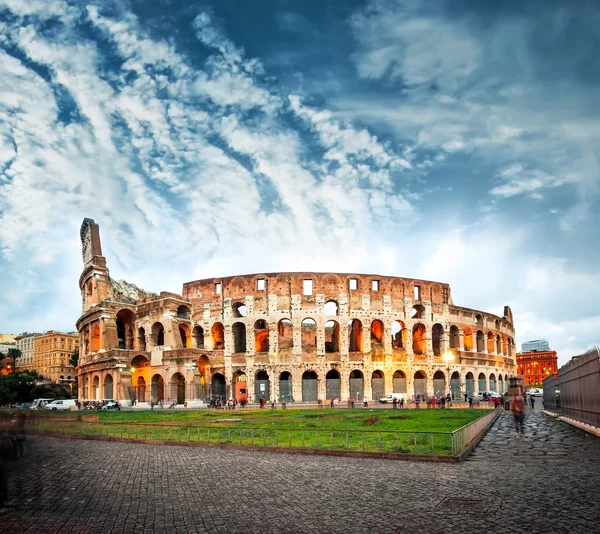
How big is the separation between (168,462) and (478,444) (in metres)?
8.59

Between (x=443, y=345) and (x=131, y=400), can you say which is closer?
(x=131, y=400)

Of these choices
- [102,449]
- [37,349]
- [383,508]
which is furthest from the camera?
[37,349]

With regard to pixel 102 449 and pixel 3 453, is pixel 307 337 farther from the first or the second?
pixel 3 453

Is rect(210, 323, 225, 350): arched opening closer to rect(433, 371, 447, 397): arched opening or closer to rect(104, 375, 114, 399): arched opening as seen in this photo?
rect(104, 375, 114, 399): arched opening

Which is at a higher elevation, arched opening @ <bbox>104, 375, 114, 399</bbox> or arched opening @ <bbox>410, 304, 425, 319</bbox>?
arched opening @ <bbox>410, 304, 425, 319</bbox>

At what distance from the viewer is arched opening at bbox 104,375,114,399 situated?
50.7 m

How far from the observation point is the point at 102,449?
17000mm

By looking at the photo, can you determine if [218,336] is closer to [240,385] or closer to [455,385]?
[240,385]

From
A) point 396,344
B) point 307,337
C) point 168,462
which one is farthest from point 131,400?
point 168,462

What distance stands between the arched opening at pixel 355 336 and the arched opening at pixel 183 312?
16164 mm

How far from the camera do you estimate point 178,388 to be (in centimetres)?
5038

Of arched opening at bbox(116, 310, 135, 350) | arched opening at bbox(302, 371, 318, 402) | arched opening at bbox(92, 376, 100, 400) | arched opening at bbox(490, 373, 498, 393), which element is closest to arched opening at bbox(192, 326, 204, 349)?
arched opening at bbox(116, 310, 135, 350)

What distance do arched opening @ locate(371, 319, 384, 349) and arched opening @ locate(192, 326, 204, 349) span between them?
17.3 metres

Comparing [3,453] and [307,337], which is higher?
[307,337]
